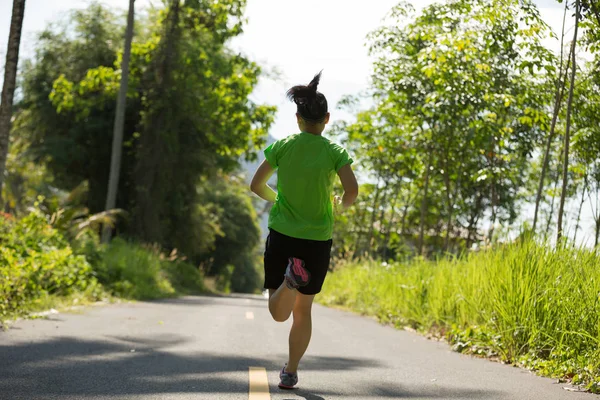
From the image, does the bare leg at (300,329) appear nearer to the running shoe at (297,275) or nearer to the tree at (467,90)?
the running shoe at (297,275)

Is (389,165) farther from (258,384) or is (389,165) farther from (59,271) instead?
(258,384)

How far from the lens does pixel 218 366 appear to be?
6.48 m

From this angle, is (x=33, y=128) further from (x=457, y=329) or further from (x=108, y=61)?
(x=457, y=329)

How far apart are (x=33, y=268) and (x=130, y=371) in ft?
19.0

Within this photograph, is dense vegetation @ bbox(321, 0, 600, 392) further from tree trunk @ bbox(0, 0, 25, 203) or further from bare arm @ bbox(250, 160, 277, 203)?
tree trunk @ bbox(0, 0, 25, 203)

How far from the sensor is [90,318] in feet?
35.7

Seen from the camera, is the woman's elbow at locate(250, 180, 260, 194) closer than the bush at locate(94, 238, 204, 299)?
Yes

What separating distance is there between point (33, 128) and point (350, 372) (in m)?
26.0

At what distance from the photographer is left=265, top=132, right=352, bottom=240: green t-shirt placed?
16.7 ft

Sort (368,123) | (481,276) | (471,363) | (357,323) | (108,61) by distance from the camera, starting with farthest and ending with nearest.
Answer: (108,61) < (368,123) < (357,323) < (481,276) < (471,363)

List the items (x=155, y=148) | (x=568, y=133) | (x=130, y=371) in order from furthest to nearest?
(x=155, y=148), (x=568, y=133), (x=130, y=371)

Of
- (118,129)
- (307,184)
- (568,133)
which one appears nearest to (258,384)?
(307,184)

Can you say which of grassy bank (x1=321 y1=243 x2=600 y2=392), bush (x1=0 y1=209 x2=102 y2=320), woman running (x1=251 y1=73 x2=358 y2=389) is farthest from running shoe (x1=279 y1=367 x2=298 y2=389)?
bush (x1=0 y1=209 x2=102 y2=320)

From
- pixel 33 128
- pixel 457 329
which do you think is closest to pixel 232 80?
pixel 33 128
